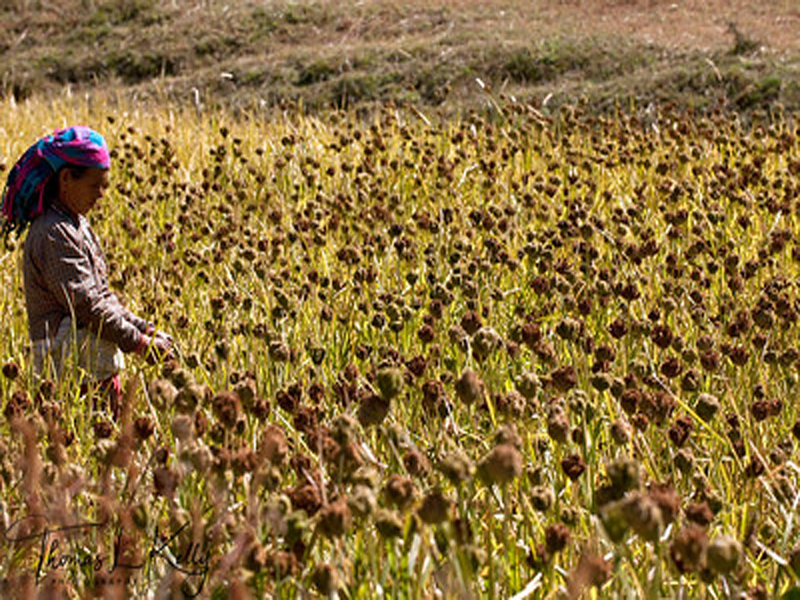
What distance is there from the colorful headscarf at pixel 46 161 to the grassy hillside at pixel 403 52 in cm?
410

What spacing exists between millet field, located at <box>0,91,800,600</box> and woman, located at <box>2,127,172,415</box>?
0.28ft

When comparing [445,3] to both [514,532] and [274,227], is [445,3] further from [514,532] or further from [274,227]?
[514,532]

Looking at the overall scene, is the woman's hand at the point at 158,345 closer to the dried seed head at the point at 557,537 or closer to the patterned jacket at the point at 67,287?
the patterned jacket at the point at 67,287

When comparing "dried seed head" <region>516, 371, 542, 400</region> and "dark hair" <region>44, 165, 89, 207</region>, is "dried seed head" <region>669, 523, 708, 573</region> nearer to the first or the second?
"dried seed head" <region>516, 371, 542, 400</region>

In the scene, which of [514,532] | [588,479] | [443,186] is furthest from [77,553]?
[443,186]

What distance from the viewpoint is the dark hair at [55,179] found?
2.96m

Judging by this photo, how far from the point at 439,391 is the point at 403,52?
579 centimetres

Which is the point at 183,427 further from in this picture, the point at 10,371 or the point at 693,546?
the point at 10,371

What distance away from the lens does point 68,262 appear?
2832 millimetres

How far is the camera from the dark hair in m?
2.96

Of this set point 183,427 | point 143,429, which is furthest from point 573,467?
point 143,429

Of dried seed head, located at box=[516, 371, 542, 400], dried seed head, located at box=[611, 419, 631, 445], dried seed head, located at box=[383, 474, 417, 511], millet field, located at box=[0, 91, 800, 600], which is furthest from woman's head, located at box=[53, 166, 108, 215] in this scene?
dried seed head, located at box=[383, 474, 417, 511]
